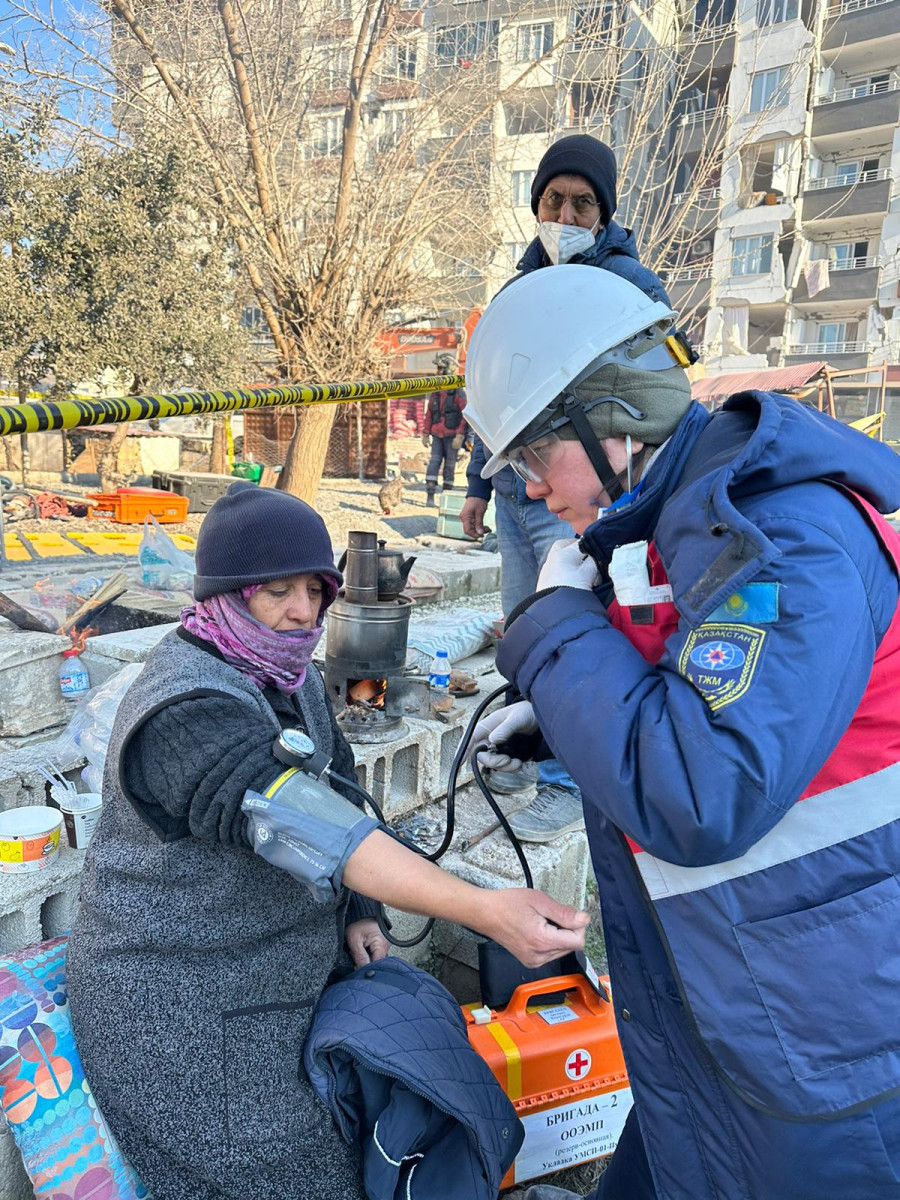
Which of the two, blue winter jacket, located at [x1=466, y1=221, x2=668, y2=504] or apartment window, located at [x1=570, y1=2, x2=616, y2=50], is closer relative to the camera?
blue winter jacket, located at [x1=466, y1=221, x2=668, y2=504]

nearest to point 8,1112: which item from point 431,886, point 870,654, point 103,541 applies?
point 431,886

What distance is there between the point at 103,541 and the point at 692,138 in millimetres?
29439

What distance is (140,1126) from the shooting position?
1.69 m

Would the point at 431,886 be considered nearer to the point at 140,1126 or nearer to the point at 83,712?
the point at 140,1126

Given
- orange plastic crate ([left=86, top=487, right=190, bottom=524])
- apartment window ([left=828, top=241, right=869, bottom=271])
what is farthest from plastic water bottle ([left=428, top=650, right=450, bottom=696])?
apartment window ([left=828, top=241, right=869, bottom=271])

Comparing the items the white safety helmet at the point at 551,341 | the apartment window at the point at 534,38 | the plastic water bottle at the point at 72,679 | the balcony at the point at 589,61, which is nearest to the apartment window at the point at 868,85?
the balcony at the point at 589,61

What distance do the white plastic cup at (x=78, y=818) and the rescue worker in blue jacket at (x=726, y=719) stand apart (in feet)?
5.43

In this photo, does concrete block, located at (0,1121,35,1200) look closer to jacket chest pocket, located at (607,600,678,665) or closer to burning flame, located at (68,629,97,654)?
jacket chest pocket, located at (607,600,678,665)

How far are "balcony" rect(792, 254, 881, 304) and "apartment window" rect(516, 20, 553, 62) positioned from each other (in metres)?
26.8

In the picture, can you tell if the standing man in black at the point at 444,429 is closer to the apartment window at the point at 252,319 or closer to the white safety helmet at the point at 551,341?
the apartment window at the point at 252,319

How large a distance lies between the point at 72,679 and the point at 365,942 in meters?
1.70

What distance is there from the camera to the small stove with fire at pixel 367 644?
10.6ft

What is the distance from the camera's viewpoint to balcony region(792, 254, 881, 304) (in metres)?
33.2

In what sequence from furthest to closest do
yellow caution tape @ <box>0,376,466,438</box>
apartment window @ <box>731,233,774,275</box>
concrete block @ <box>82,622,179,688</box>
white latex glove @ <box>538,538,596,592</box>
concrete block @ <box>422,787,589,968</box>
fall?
apartment window @ <box>731,233,774,275</box> < concrete block @ <box>82,622,179,688</box> < concrete block @ <box>422,787,589,968</box> < yellow caution tape @ <box>0,376,466,438</box> < white latex glove @ <box>538,538,596,592</box>
